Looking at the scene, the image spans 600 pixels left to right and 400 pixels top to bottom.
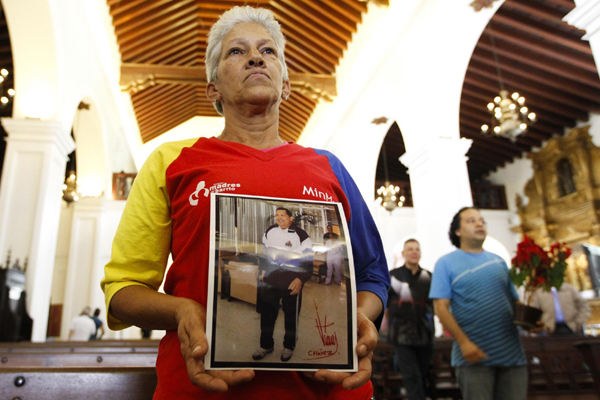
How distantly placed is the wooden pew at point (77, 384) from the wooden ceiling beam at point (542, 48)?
8651 millimetres

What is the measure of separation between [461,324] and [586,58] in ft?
28.0

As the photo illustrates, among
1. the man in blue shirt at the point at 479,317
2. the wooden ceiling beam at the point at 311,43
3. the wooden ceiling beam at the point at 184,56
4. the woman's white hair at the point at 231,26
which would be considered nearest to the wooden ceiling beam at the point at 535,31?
the wooden ceiling beam at the point at 311,43

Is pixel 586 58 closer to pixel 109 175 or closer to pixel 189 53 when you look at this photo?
pixel 189 53

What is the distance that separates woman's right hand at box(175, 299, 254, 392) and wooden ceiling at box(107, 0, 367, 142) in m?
8.33

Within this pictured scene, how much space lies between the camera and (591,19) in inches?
151

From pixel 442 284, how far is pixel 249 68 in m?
1.92

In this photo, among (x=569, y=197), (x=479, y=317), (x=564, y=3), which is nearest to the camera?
(x=479, y=317)

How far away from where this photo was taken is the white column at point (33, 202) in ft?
20.0

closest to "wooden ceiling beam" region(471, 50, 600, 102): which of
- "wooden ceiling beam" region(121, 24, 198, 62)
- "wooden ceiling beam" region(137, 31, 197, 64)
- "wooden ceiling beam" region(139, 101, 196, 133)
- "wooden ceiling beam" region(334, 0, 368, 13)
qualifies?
"wooden ceiling beam" region(334, 0, 368, 13)

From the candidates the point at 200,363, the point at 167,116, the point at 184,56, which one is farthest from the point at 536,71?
the point at 200,363

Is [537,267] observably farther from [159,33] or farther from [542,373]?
[159,33]

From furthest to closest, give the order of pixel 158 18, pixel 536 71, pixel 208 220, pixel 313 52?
pixel 313 52
pixel 536 71
pixel 158 18
pixel 208 220

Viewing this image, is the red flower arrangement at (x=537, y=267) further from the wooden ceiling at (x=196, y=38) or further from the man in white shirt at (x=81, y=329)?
the man in white shirt at (x=81, y=329)
